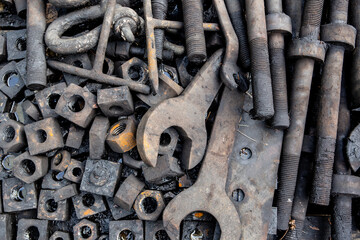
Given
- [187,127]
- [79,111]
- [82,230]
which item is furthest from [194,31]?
[82,230]

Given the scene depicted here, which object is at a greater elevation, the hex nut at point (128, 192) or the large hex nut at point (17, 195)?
the hex nut at point (128, 192)

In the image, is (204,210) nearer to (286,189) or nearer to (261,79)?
(286,189)

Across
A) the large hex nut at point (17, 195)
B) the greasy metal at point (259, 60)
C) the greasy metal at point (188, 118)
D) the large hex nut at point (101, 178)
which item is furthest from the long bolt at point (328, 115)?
the large hex nut at point (17, 195)

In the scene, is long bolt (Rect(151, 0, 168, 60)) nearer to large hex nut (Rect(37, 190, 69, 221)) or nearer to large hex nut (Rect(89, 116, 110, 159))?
large hex nut (Rect(89, 116, 110, 159))

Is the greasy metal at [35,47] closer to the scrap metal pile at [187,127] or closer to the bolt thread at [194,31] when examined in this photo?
the scrap metal pile at [187,127]

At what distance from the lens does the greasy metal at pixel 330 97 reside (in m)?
2.49

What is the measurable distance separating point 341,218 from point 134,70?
95.3 inches

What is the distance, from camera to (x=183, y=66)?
288 centimetres

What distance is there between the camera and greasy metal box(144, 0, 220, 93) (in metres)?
2.51

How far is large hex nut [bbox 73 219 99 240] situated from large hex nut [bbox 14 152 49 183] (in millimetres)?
593

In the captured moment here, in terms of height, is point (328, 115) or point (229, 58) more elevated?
point (229, 58)

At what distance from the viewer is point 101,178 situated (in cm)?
253

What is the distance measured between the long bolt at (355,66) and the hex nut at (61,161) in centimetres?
284

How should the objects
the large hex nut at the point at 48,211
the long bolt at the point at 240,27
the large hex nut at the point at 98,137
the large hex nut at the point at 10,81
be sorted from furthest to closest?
the large hex nut at the point at 10,81 → the long bolt at the point at 240,27 → the large hex nut at the point at 48,211 → the large hex nut at the point at 98,137
